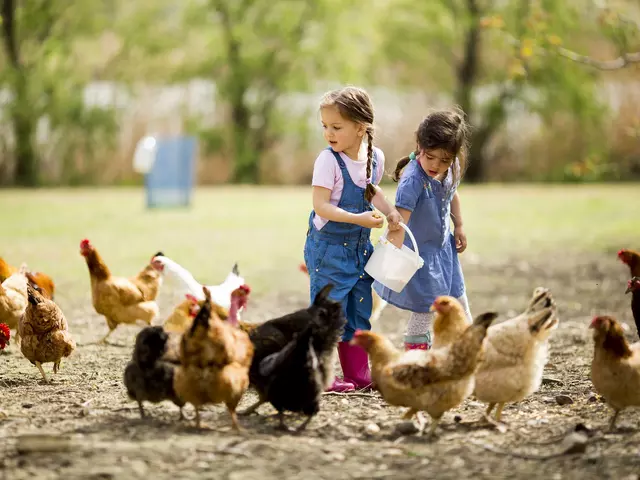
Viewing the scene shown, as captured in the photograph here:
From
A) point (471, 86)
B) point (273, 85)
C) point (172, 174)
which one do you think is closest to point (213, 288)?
point (172, 174)

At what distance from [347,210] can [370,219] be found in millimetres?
329

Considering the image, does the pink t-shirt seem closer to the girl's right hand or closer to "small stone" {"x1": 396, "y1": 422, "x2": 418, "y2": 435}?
the girl's right hand

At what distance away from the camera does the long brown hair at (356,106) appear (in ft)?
18.7

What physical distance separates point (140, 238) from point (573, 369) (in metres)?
9.49

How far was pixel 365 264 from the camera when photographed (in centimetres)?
598

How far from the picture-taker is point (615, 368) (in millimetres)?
4801

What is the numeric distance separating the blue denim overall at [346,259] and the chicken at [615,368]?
1.61 metres

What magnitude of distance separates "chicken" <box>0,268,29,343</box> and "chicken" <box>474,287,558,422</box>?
3.55 meters

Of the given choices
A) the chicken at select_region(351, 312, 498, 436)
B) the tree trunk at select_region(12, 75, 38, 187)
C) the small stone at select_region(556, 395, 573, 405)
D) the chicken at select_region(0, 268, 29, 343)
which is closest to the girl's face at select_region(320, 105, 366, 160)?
the chicken at select_region(351, 312, 498, 436)

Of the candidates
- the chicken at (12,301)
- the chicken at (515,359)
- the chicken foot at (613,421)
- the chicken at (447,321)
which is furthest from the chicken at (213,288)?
the chicken foot at (613,421)

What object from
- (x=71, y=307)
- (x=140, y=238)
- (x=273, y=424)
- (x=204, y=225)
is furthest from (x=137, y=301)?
(x=204, y=225)

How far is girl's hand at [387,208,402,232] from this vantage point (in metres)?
5.56

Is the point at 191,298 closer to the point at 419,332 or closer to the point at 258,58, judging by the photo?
the point at 419,332

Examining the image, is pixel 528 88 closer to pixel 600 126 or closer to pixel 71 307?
pixel 600 126
